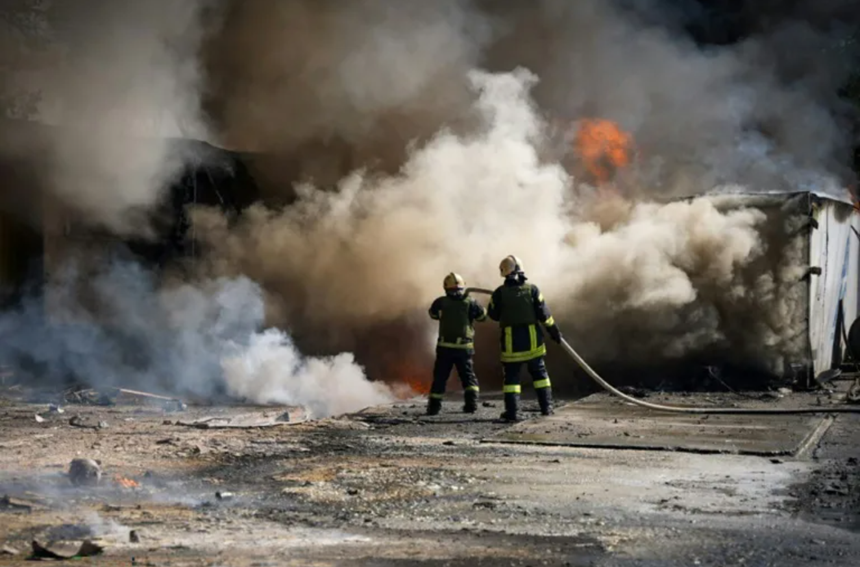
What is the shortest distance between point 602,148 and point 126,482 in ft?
32.7

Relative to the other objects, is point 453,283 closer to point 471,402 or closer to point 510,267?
point 510,267

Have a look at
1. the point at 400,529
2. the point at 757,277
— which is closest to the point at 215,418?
the point at 400,529

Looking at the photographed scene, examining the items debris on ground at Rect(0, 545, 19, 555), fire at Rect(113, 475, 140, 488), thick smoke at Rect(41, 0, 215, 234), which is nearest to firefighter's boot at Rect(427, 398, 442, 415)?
fire at Rect(113, 475, 140, 488)

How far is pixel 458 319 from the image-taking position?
1011 centimetres

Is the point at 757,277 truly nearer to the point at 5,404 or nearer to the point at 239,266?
the point at 239,266

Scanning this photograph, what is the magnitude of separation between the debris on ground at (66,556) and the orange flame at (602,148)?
1072 cm

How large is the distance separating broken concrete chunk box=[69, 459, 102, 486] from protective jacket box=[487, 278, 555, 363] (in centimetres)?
450

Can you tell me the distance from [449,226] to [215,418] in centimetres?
504

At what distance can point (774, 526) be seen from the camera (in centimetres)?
505

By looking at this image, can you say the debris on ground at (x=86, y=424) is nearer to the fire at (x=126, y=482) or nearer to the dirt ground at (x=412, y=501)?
the dirt ground at (x=412, y=501)

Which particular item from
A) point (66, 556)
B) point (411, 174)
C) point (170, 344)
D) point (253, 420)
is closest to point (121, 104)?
point (170, 344)

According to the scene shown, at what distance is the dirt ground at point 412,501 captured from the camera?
4.57 metres

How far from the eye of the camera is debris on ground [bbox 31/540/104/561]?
4429 mm

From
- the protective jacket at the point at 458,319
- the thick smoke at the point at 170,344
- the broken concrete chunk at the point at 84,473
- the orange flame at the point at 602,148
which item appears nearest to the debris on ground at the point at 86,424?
the thick smoke at the point at 170,344
